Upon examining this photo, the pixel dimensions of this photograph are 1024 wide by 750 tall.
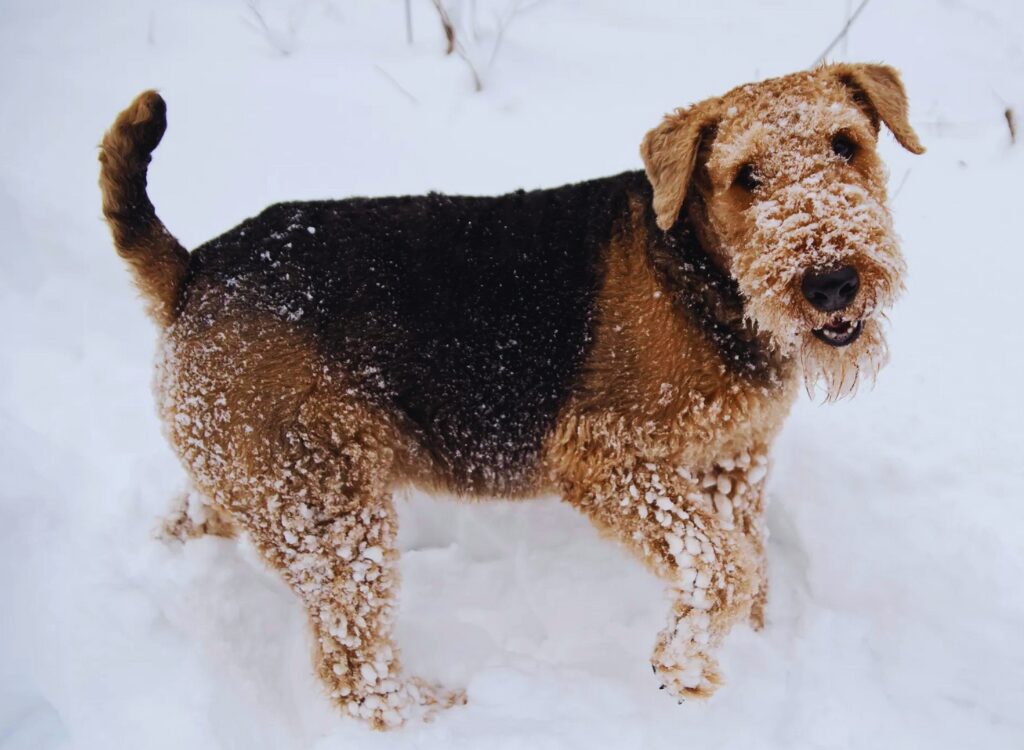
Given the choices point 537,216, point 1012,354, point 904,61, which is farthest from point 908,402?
point 904,61

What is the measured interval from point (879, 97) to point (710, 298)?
820mm

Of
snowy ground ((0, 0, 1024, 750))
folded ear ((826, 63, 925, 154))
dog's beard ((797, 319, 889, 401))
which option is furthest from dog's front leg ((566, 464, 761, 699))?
folded ear ((826, 63, 925, 154))

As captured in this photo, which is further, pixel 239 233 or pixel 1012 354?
pixel 1012 354

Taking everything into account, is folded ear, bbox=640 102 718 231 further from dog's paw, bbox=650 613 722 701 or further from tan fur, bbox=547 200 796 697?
dog's paw, bbox=650 613 722 701

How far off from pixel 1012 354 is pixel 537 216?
2.42m

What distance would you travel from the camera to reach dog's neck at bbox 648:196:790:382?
2322 millimetres

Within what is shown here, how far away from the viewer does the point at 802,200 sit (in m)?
1.99

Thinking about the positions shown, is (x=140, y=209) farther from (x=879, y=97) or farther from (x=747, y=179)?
(x=879, y=97)

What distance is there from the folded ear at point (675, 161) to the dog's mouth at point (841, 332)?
56cm

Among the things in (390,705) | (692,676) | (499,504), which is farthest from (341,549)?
(692,676)

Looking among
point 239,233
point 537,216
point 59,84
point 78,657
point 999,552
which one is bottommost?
point 78,657

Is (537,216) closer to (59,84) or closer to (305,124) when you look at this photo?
(305,124)

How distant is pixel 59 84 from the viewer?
16.1 ft

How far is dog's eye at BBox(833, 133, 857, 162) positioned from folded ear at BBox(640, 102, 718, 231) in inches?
14.2
